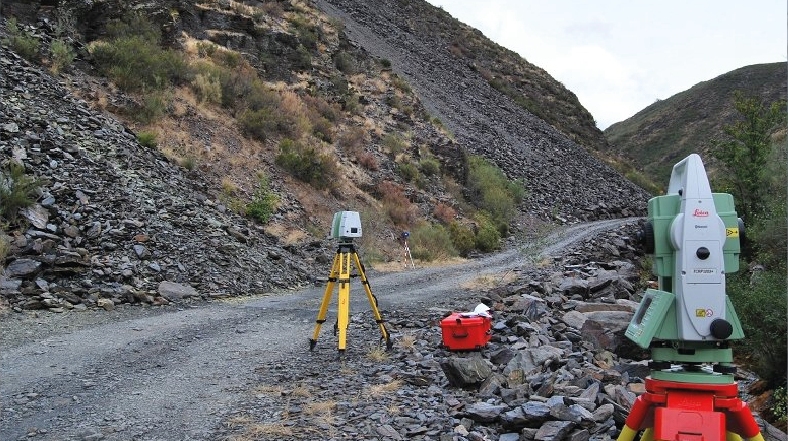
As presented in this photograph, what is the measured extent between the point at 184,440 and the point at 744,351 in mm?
9206

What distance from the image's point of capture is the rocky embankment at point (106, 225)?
9.97 m

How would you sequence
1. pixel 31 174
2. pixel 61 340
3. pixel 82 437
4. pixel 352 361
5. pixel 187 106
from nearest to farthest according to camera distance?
pixel 82 437 < pixel 352 361 < pixel 61 340 < pixel 31 174 < pixel 187 106

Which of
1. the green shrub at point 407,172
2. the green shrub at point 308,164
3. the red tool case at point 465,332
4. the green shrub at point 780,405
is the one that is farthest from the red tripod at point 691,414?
the green shrub at point 407,172

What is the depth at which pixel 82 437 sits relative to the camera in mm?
4449

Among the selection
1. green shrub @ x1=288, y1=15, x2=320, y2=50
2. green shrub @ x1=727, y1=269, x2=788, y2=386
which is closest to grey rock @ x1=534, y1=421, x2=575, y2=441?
green shrub @ x1=727, y1=269, x2=788, y2=386

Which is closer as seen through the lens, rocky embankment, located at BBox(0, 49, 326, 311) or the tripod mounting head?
the tripod mounting head

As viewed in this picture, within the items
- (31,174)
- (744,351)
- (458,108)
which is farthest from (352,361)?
(458,108)

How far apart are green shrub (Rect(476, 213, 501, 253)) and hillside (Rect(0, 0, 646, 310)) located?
4.6 inches

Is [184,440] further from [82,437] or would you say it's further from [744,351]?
[744,351]

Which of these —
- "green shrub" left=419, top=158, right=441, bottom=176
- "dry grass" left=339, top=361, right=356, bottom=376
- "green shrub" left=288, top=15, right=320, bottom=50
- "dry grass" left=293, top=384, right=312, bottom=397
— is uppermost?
"green shrub" left=288, top=15, right=320, bottom=50

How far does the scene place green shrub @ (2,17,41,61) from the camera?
Answer: 15.3 meters

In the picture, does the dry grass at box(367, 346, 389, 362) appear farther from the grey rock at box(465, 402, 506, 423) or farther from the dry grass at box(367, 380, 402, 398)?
the grey rock at box(465, 402, 506, 423)

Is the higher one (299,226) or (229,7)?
(229,7)

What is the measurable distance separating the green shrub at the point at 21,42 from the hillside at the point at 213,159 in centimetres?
5
